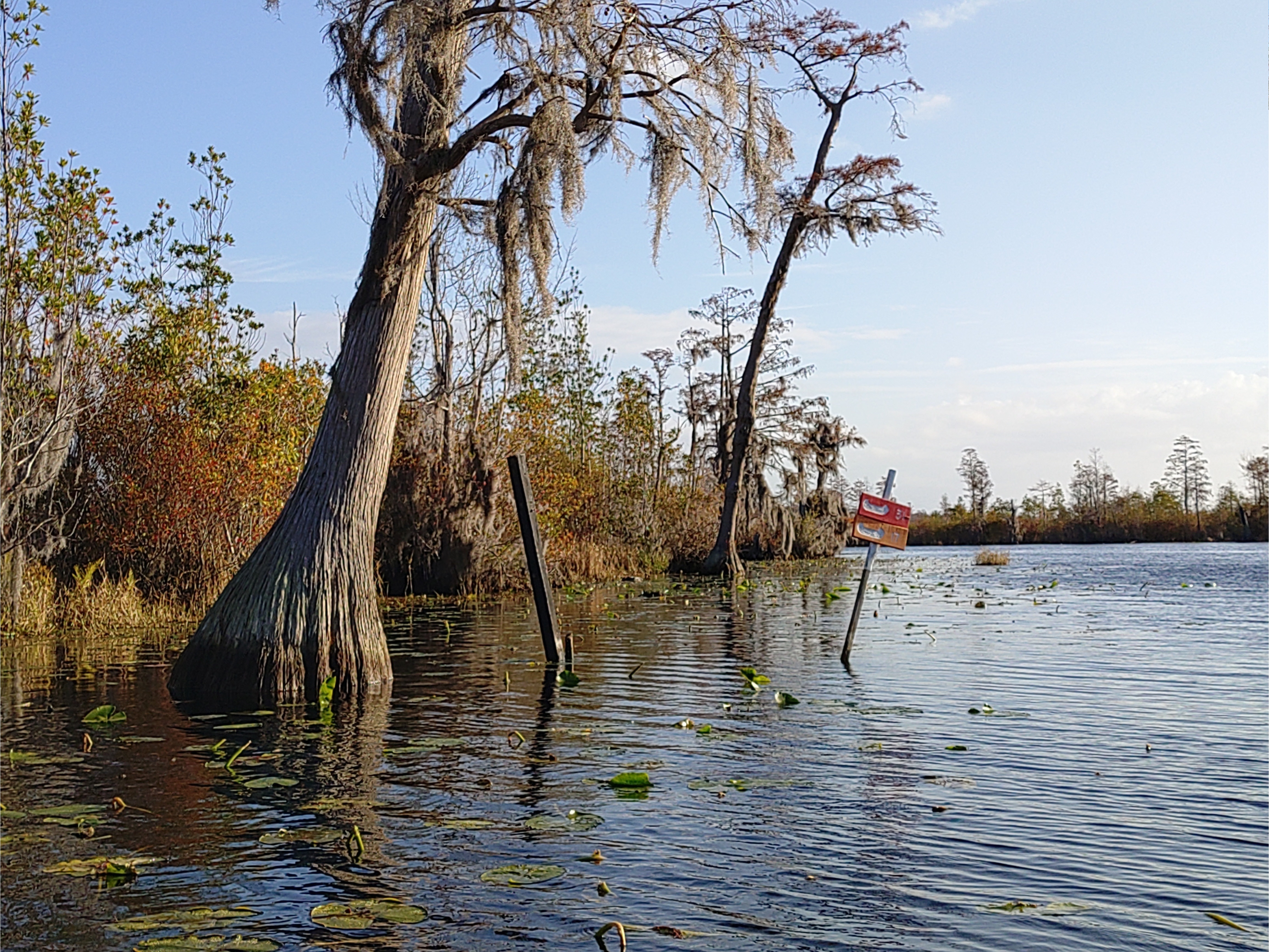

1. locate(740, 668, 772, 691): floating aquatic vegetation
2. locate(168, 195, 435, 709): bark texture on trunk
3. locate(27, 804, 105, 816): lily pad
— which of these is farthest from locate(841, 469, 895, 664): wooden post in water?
locate(27, 804, 105, 816): lily pad

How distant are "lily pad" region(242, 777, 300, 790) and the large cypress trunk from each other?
103 inches

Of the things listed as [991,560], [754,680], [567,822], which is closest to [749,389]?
[991,560]

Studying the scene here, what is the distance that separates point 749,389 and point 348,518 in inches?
858

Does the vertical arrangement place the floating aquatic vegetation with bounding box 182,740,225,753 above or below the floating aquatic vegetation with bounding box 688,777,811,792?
above

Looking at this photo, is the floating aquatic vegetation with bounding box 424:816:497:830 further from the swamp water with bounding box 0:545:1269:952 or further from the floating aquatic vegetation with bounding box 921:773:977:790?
the floating aquatic vegetation with bounding box 921:773:977:790

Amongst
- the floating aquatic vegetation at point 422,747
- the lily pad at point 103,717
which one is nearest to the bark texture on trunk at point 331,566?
the lily pad at point 103,717

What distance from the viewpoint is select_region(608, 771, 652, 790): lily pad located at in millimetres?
7367

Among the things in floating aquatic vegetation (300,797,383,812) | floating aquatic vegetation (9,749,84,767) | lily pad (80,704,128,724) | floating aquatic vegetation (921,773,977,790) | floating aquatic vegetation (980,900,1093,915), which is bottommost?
floating aquatic vegetation (980,900,1093,915)

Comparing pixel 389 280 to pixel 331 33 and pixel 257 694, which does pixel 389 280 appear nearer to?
pixel 331 33

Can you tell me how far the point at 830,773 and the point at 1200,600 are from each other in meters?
17.9

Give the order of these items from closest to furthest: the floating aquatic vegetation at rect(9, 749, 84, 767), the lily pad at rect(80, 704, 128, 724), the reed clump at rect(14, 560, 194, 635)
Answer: the floating aquatic vegetation at rect(9, 749, 84, 767) < the lily pad at rect(80, 704, 128, 724) < the reed clump at rect(14, 560, 194, 635)

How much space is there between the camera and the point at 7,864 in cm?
576

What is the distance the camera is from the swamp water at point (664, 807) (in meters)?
5.05

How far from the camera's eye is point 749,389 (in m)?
31.6
